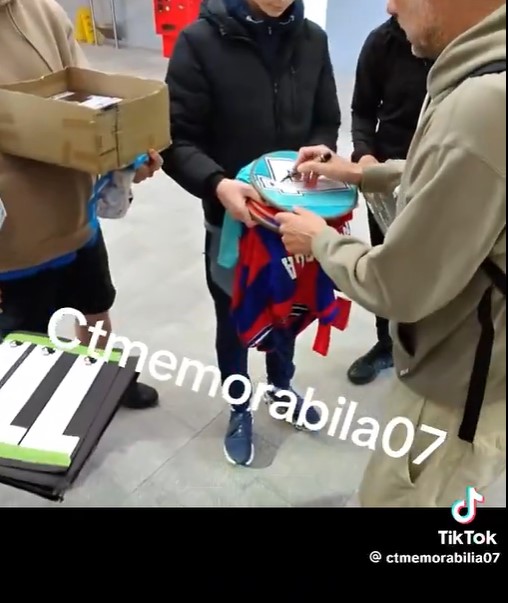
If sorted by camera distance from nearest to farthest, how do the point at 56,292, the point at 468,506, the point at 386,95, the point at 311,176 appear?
the point at 468,506, the point at 311,176, the point at 56,292, the point at 386,95

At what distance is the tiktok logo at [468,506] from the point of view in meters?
0.96

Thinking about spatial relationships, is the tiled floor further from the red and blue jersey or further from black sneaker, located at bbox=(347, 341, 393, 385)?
the red and blue jersey

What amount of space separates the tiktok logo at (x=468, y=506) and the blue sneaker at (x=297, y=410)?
3.20ft

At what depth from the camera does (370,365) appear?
7.21 ft

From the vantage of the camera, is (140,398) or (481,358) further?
(140,398)

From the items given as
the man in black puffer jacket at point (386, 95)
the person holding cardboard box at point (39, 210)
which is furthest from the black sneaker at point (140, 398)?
the man in black puffer jacket at point (386, 95)

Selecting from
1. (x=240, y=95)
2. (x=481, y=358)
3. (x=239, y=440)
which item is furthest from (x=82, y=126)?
(x=239, y=440)

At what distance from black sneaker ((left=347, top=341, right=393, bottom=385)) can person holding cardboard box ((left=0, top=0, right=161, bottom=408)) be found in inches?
38.4

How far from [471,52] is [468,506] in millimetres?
652

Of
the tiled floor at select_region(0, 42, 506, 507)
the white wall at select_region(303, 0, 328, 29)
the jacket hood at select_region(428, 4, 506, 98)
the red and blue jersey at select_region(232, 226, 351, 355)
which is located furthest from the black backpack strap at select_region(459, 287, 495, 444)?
the white wall at select_region(303, 0, 328, 29)

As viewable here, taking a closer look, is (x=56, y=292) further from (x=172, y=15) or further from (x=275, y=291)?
(x=172, y=15)

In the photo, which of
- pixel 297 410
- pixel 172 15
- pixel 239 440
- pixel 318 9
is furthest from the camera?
pixel 172 15

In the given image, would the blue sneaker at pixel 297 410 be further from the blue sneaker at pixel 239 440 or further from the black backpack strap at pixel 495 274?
the black backpack strap at pixel 495 274
